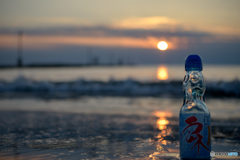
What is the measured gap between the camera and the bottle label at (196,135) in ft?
9.89

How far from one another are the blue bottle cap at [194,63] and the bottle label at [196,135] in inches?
19.2

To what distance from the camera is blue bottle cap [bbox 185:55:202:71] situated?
320cm

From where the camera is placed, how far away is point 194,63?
3203 millimetres

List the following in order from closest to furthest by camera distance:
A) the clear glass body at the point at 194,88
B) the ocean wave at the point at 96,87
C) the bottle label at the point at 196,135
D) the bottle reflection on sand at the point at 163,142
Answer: the bottle label at the point at 196,135 < the clear glass body at the point at 194,88 < the bottle reflection on sand at the point at 163,142 < the ocean wave at the point at 96,87

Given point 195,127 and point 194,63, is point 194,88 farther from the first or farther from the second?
point 195,127

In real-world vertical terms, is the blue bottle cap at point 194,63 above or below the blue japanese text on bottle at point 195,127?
above

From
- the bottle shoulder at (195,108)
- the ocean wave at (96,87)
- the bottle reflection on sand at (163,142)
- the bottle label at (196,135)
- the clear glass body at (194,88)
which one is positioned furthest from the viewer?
the ocean wave at (96,87)

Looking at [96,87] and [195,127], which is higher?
[96,87]

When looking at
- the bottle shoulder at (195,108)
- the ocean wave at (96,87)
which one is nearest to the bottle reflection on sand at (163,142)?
the bottle shoulder at (195,108)

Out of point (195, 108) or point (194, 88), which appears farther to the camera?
point (194, 88)

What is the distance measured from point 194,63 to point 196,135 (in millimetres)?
717

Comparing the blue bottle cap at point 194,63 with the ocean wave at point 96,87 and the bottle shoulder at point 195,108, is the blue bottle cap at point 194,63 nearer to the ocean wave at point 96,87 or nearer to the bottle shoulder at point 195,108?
the bottle shoulder at point 195,108

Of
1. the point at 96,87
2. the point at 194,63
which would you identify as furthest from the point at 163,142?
the point at 96,87

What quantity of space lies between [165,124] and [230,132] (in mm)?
1321
